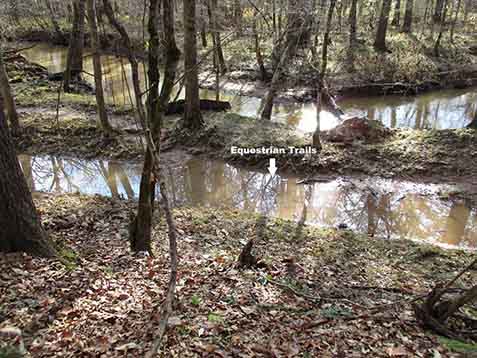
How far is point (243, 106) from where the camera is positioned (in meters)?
16.9

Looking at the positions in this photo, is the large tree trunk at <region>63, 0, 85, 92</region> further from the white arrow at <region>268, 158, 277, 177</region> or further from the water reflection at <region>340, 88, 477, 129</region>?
the water reflection at <region>340, 88, 477, 129</region>

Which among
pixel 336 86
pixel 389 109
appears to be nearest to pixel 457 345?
pixel 389 109

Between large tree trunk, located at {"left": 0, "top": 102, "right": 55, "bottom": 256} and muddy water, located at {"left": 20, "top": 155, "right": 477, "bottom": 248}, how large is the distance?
15.4ft

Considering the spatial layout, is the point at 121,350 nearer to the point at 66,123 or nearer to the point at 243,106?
the point at 66,123

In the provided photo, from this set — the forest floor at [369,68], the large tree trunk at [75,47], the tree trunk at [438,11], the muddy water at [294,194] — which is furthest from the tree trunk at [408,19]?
the large tree trunk at [75,47]

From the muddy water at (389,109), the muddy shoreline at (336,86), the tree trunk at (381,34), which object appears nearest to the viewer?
the muddy water at (389,109)

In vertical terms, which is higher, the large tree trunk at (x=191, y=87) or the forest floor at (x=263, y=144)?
the large tree trunk at (x=191, y=87)

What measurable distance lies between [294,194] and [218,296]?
5.55 m

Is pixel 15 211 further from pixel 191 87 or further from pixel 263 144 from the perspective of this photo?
pixel 191 87

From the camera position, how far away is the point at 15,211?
4047mm

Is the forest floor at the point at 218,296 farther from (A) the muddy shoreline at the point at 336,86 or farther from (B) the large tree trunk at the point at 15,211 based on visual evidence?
(A) the muddy shoreline at the point at 336,86

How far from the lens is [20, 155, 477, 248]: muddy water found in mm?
8164

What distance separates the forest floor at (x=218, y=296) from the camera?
11.1ft

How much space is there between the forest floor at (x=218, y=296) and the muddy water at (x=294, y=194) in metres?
1.61
